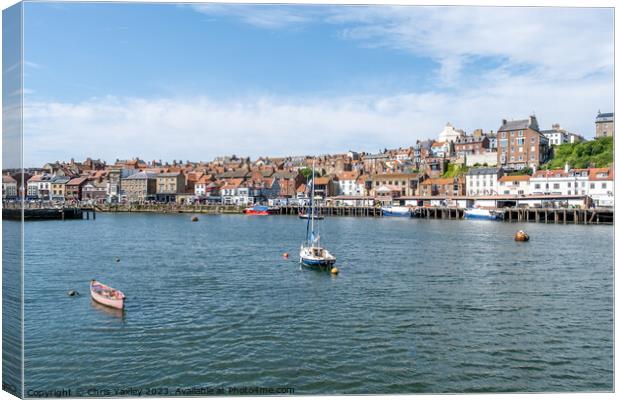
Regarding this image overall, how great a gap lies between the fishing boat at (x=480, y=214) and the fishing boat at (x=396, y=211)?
27.1 feet

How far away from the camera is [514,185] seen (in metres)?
63.6

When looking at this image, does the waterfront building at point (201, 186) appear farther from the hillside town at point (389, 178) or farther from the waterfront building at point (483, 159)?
the waterfront building at point (483, 159)

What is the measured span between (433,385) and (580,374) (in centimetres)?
280

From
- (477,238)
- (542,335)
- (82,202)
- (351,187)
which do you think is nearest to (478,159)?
(351,187)

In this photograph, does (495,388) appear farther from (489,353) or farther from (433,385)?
(489,353)

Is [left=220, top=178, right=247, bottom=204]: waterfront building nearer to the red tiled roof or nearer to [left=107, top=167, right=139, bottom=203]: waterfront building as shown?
[left=107, top=167, right=139, bottom=203]: waterfront building

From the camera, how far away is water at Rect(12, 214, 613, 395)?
9.52 m

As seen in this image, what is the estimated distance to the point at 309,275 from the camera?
2005cm

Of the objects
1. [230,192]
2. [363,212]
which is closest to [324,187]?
[230,192]

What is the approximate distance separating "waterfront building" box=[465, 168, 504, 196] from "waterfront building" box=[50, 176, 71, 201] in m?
58.2

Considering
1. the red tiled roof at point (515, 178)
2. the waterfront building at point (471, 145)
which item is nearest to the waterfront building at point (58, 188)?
the waterfront building at point (471, 145)

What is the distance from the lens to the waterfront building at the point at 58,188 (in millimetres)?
79062

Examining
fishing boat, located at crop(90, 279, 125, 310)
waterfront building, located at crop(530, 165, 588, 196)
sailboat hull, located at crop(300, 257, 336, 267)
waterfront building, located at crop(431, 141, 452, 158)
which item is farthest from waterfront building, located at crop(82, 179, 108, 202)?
fishing boat, located at crop(90, 279, 125, 310)

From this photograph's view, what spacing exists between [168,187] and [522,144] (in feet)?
182
